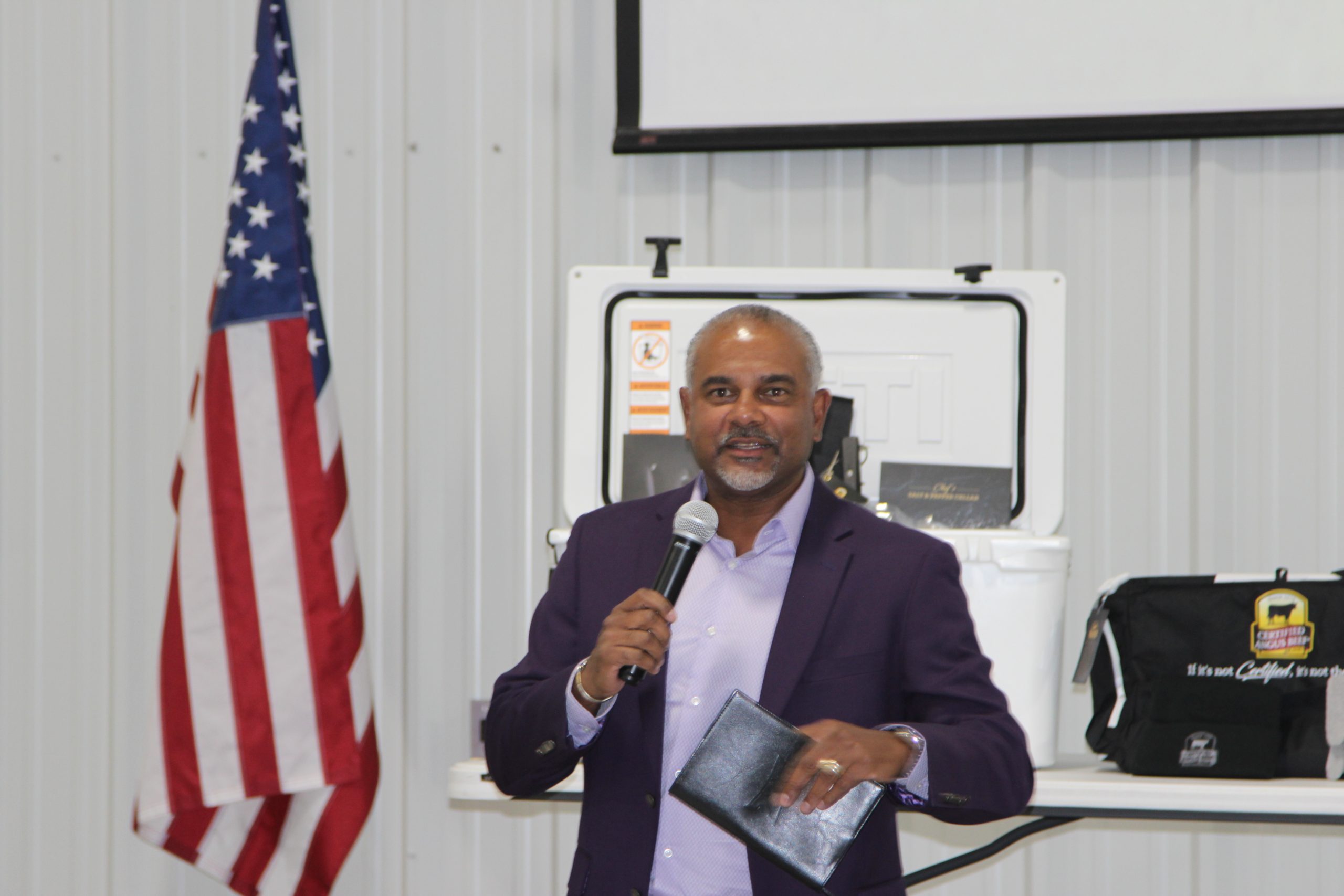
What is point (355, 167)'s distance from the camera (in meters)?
2.85

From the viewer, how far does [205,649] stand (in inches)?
96.2

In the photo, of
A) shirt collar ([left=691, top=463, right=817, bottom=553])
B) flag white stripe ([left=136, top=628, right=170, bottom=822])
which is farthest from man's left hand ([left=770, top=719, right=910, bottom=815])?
flag white stripe ([left=136, top=628, right=170, bottom=822])

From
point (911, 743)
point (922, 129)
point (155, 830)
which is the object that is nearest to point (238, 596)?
point (155, 830)

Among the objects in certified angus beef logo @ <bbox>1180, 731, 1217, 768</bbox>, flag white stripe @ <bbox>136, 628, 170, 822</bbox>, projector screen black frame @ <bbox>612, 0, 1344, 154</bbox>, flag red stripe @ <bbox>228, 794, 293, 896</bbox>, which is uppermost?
projector screen black frame @ <bbox>612, 0, 1344, 154</bbox>

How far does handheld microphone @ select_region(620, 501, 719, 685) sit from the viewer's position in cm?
140

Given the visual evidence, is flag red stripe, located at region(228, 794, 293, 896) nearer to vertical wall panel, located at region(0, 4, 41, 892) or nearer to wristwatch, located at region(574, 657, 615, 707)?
vertical wall panel, located at region(0, 4, 41, 892)

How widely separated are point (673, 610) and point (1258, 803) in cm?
119

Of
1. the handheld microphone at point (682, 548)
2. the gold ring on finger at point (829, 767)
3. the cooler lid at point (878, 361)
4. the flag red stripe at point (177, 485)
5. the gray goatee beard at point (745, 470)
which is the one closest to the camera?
the gold ring on finger at point (829, 767)

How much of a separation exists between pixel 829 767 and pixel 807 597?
298 millimetres

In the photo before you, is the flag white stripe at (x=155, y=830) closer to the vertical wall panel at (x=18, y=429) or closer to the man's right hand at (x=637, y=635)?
the vertical wall panel at (x=18, y=429)

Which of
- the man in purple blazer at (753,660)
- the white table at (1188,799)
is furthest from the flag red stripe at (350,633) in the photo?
the man in purple blazer at (753,660)

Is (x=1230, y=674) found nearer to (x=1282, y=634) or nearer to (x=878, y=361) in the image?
(x=1282, y=634)

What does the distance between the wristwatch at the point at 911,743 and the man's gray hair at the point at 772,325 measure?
504mm

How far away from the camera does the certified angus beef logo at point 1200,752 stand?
2.00m
